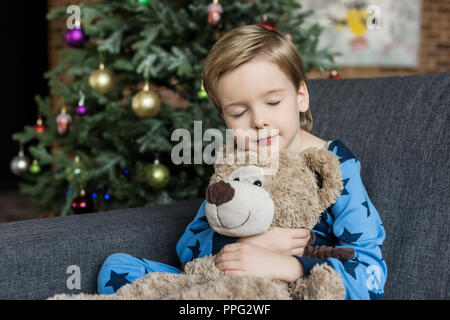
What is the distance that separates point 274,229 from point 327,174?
5.3 inches

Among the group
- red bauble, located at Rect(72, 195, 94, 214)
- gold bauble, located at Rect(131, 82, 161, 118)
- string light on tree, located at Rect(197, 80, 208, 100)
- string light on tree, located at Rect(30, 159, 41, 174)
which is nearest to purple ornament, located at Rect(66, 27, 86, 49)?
gold bauble, located at Rect(131, 82, 161, 118)

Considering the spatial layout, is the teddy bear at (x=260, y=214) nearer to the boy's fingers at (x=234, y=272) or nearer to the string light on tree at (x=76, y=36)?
the boy's fingers at (x=234, y=272)

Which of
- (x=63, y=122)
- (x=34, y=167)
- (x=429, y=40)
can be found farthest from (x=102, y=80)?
(x=429, y=40)

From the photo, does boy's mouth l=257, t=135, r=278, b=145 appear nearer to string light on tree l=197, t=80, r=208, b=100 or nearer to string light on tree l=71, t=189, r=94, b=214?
string light on tree l=197, t=80, r=208, b=100

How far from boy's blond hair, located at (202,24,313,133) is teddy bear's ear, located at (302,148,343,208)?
0.63 ft

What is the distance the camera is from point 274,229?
84 centimetres

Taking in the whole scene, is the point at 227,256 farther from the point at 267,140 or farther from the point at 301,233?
the point at 267,140

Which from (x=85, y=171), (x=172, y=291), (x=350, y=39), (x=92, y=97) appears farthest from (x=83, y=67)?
(x=350, y=39)

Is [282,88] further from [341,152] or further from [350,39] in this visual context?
[350,39]

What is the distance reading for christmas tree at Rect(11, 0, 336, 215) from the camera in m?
1.87

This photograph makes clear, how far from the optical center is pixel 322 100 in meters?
1.30

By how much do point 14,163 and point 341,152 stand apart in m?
2.05

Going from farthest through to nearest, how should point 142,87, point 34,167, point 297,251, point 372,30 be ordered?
point 372,30 → point 34,167 → point 142,87 → point 297,251

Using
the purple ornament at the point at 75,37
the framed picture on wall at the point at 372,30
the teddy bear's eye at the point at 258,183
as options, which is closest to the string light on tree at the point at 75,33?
the purple ornament at the point at 75,37
